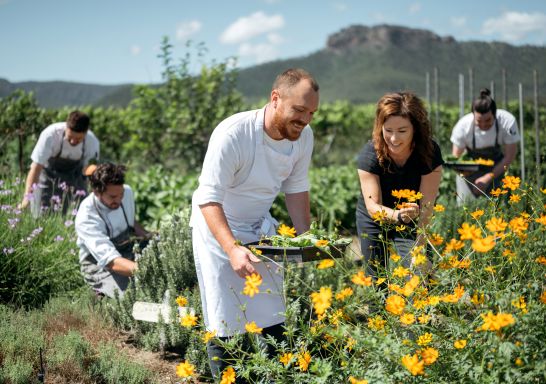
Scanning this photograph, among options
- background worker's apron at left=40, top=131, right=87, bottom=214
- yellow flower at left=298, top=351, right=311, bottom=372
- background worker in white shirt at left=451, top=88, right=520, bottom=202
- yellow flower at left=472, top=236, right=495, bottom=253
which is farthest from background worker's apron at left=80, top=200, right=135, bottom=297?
background worker in white shirt at left=451, top=88, right=520, bottom=202

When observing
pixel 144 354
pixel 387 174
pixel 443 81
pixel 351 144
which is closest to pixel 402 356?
pixel 387 174

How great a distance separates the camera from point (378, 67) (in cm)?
4875

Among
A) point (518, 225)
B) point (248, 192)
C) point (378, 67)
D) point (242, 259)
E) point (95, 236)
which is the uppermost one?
point (378, 67)

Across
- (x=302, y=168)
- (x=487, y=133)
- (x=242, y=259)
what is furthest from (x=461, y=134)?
(x=242, y=259)

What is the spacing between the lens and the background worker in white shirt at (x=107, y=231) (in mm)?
4047

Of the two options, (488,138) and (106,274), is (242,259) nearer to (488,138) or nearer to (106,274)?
(106,274)

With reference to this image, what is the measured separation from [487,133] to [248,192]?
12.7 ft

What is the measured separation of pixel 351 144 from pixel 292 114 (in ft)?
38.4

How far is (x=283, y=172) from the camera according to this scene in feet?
8.88

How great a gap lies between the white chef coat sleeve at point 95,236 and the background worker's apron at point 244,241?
147cm

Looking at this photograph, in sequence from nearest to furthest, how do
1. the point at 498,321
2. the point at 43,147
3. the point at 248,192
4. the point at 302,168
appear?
the point at 498,321
the point at 248,192
the point at 302,168
the point at 43,147

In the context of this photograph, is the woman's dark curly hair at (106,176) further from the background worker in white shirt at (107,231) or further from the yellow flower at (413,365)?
the yellow flower at (413,365)

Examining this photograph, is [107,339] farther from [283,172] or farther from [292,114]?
[292,114]

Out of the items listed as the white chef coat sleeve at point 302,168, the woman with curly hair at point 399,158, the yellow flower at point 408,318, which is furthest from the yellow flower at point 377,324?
the woman with curly hair at point 399,158
